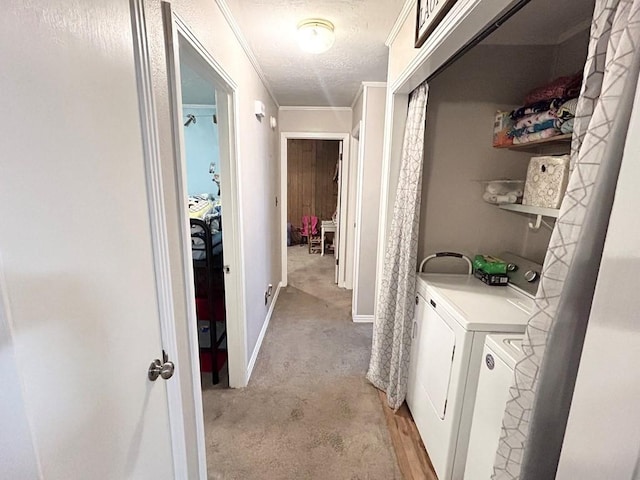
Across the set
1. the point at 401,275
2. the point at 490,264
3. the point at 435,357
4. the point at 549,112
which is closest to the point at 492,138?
the point at 549,112

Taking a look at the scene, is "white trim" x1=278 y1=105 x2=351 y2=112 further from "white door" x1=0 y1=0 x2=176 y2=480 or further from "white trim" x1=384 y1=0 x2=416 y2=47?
"white door" x1=0 y1=0 x2=176 y2=480

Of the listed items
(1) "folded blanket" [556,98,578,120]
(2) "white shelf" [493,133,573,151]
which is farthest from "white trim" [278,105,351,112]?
(1) "folded blanket" [556,98,578,120]

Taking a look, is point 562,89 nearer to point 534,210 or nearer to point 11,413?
point 534,210

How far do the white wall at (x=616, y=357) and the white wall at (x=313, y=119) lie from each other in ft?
12.2

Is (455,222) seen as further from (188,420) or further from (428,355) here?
(188,420)

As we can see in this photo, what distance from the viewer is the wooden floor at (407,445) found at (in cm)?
162

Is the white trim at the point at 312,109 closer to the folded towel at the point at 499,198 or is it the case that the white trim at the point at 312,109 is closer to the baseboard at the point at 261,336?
the baseboard at the point at 261,336

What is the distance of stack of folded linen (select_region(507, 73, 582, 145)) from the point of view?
1.38 meters

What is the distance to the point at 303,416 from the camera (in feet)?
6.48

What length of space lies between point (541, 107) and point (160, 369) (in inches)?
78.9

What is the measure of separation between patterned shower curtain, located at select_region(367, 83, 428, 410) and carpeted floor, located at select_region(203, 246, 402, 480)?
0.73ft

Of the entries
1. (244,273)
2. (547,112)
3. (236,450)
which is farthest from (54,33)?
(236,450)

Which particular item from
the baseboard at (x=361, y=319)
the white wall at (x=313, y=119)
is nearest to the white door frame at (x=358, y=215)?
the baseboard at (x=361, y=319)

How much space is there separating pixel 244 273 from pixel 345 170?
2330 millimetres
